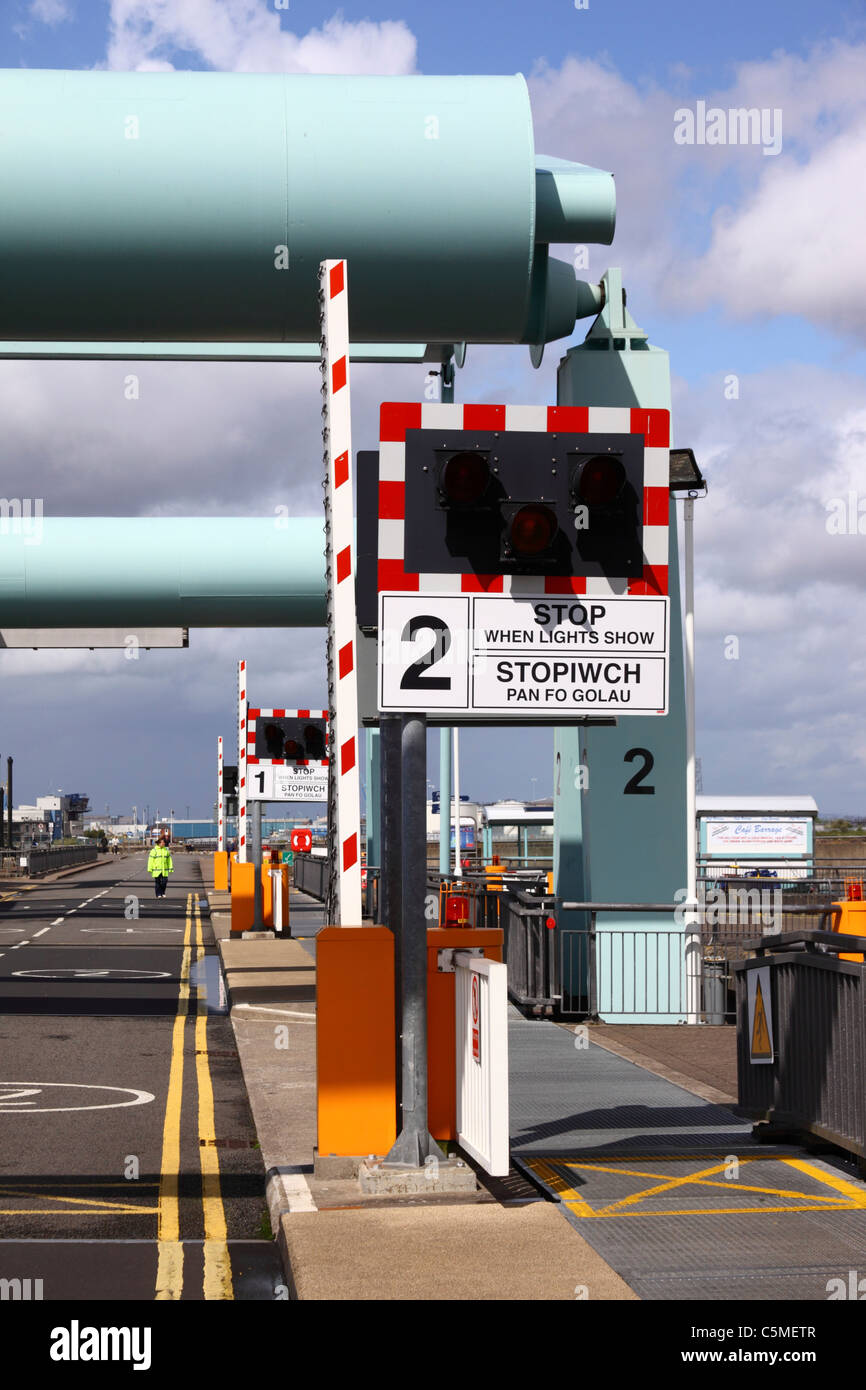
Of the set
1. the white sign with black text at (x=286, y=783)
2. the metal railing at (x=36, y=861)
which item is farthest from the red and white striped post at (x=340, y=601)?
the metal railing at (x=36, y=861)

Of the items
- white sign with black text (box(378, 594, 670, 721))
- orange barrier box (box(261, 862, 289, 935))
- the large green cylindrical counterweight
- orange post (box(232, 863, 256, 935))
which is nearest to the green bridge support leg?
the large green cylindrical counterweight

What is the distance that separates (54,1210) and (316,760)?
2266 centimetres

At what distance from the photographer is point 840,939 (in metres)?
8.71

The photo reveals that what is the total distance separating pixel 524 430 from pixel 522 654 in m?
1.16

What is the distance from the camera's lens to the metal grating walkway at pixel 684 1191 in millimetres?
6359

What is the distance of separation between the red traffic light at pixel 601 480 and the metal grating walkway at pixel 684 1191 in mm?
3496

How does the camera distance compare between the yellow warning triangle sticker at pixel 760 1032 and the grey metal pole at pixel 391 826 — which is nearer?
the grey metal pole at pixel 391 826

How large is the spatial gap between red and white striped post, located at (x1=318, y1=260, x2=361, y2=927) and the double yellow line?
1.67 meters

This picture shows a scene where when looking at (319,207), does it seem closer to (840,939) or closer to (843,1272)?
(840,939)

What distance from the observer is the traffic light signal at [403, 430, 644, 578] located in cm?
809

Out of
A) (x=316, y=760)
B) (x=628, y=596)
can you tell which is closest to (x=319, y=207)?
(x=628, y=596)

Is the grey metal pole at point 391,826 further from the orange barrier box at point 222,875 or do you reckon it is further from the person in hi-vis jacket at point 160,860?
the orange barrier box at point 222,875

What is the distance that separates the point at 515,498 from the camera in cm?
816

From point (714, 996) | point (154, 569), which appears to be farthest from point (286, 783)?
point (714, 996)
